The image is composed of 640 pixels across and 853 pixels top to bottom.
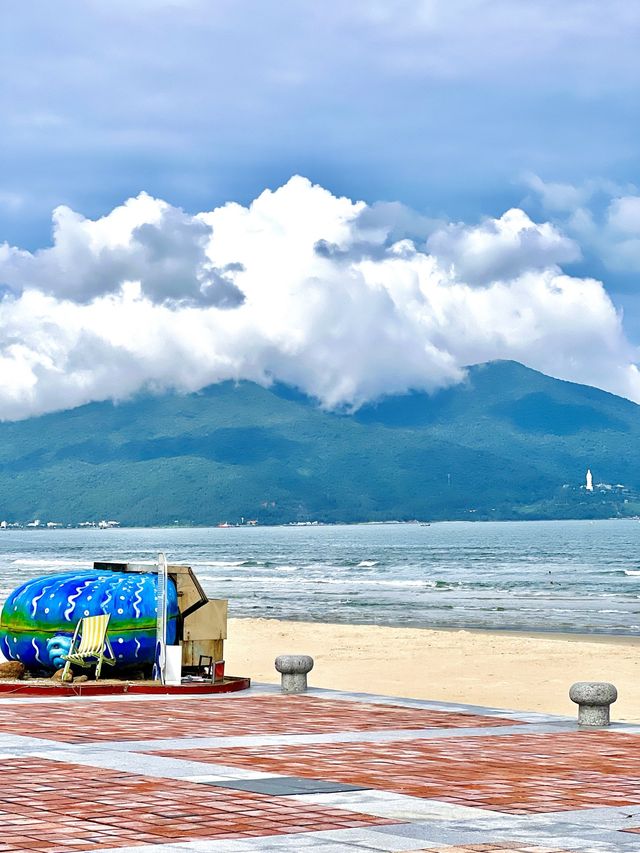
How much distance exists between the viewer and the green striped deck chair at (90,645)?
1622 centimetres

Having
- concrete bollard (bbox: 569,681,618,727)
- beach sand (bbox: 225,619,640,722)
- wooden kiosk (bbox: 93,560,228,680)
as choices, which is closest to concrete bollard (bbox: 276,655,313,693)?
wooden kiosk (bbox: 93,560,228,680)

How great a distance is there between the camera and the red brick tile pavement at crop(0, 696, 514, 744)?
12.5 metres

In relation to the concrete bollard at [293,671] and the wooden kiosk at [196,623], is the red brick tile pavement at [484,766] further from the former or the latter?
the wooden kiosk at [196,623]

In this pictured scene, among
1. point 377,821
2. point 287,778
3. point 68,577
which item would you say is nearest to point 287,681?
point 68,577

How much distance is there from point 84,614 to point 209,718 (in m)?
3.28

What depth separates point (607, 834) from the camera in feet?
26.2

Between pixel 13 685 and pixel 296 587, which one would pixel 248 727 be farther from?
pixel 296 587

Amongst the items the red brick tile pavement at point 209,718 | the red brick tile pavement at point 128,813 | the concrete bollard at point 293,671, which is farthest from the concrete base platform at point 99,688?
the red brick tile pavement at point 128,813

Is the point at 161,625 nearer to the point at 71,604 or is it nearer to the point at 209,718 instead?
the point at 71,604

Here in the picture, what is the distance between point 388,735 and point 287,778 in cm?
287

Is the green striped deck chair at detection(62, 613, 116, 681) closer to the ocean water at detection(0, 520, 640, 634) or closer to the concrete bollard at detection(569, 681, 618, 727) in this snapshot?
the concrete bollard at detection(569, 681, 618, 727)

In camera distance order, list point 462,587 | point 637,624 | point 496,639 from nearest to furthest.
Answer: point 496,639, point 637,624, point 462,587

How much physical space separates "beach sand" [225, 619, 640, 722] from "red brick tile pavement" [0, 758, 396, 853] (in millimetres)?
9963

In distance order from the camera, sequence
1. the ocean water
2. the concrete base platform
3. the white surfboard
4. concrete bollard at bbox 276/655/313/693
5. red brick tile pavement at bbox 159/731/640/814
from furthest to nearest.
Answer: the ocean water < concrete bollard at bbox 276/655/313/693 < the white surfboard < the concrete base platform < red brick tile pavement at bbox 159/731/640/814
